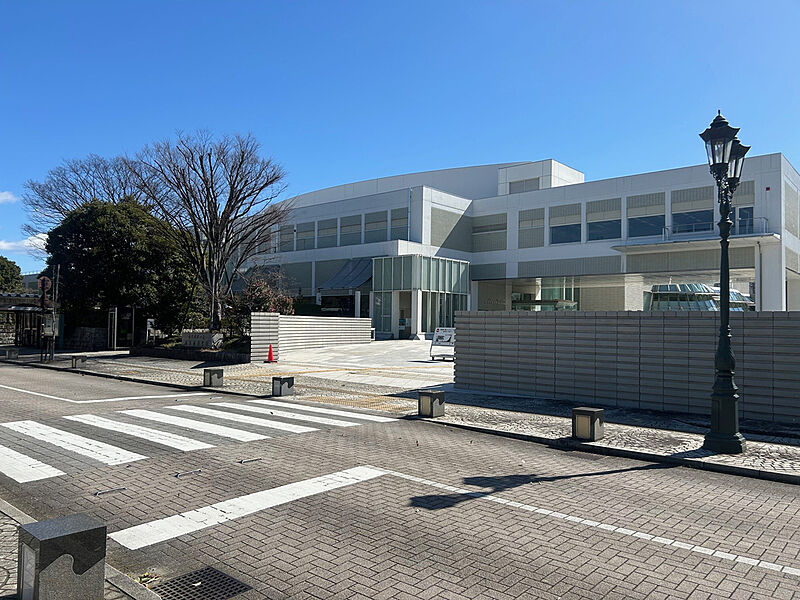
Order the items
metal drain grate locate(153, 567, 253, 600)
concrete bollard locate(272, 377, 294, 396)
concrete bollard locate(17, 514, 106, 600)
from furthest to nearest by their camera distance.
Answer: concrete bollard locate(272, 377, 294, 396) < metal drain grate locate(153, 567, 253, 600) < concrete bollard locate(17, 514, 106, 600)

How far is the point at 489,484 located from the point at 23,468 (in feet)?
19.3

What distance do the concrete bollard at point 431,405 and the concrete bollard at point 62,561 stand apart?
860cm

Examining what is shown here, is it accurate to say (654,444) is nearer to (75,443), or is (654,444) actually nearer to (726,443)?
(726,443)

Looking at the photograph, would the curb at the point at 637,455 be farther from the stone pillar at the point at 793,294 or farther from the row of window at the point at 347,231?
the stone pillar at the point at 793,294

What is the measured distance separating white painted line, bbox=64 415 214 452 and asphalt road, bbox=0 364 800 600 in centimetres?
6

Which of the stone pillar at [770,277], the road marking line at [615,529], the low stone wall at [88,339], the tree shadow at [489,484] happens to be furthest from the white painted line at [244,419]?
the stone pillar at [770,277]

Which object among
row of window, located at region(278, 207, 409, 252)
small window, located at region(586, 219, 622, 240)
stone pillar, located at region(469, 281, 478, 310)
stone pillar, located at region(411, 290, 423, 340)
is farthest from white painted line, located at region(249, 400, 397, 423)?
stone pillar, located at region(469, 281, 478, 310)

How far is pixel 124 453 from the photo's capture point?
328 inches


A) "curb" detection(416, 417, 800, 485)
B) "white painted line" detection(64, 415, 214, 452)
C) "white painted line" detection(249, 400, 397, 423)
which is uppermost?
"white painted line" detection(64, 415, 214, 452)

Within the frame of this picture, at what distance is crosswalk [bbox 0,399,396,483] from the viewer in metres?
7.93

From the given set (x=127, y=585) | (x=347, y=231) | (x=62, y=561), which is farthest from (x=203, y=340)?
(x=347, y=231)

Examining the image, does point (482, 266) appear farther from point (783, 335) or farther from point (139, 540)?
point (139, 540)

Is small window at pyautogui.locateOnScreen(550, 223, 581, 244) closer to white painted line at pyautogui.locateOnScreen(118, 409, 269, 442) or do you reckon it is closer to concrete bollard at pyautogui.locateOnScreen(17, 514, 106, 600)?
white painted line at pyautogui.locateOnScreen(118, 409, 269, 442)

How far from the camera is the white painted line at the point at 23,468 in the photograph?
23.4ft
